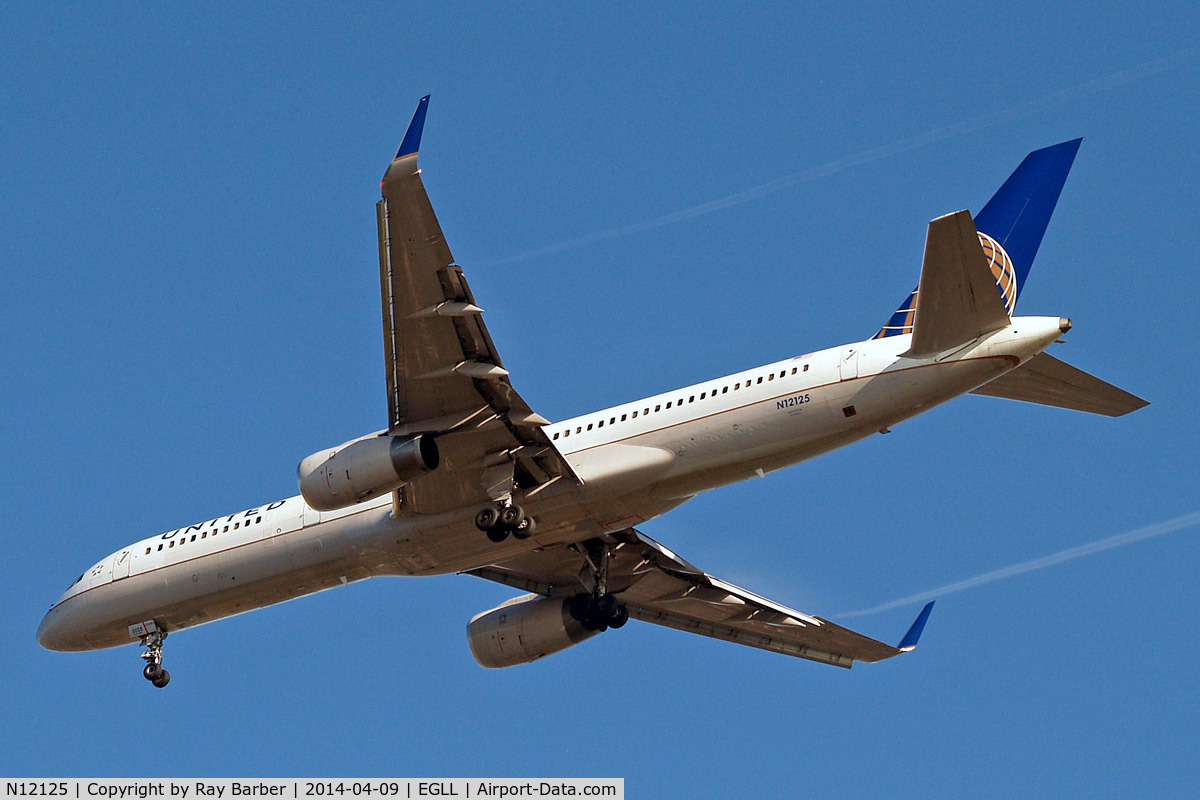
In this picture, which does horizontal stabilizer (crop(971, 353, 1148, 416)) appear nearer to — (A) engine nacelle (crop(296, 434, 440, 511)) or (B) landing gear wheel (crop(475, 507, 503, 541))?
(B) landing gear wheel (crop(475, 507, 503, 541))

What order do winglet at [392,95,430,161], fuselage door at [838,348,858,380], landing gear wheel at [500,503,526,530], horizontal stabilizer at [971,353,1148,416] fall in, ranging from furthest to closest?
landing gear wheel at [500,503,526,530]
fuselage door at [838,348,858,380]
horizontal stabilizer at [971,353,1148,416]
winglet at [392,95,430,161]

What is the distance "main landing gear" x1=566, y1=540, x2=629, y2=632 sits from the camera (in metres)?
32.8

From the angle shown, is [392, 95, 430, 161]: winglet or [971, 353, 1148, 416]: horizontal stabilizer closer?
[392, 95, 430, 161]: winglet

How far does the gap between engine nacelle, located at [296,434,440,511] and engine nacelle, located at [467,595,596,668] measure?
24.0 ft

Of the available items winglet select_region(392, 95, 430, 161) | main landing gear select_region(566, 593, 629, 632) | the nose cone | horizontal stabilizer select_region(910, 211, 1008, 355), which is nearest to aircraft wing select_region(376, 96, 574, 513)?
winglet select_region(392, 95, 430, 161)

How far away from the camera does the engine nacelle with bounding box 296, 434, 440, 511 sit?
2739 centimetres

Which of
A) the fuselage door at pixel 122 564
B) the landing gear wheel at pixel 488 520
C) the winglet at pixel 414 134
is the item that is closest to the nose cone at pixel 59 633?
the fuselage door at pixel 122 564

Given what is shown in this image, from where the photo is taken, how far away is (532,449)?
2847cm

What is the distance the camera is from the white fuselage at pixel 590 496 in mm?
27016

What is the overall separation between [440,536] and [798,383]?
7.03 metres

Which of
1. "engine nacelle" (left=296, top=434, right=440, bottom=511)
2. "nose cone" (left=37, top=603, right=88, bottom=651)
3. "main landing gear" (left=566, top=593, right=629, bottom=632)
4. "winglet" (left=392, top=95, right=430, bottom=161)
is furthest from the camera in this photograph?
"nose cone" (left=37, top=603, right=88, bottom=651)

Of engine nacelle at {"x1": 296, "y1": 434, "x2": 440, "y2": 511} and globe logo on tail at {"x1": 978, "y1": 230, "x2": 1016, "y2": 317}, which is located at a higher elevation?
globe logo on tail at {"x1": 978, "y1": 230, "x2": 1016, "y2": 317}

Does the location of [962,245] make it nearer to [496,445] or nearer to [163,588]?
[496,445]

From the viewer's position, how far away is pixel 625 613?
1321 inches
